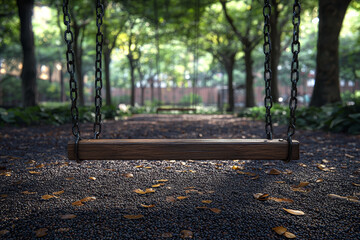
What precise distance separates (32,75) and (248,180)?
8.36 m

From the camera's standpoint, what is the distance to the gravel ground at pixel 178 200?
1874mm

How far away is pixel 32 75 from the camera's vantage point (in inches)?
364

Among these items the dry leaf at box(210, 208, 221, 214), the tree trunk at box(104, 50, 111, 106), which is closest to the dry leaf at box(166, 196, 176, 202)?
the dry leaf at box(210, 208, 221, 214)

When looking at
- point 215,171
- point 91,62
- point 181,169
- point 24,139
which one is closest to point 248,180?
point 215,171

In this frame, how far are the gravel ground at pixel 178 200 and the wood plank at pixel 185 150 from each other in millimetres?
386

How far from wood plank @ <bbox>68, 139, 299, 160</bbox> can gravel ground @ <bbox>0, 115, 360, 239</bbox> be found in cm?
39

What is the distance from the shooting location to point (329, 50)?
26.4 ft

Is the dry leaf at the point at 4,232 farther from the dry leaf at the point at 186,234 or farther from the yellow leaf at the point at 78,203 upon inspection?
the dry leaf at the point at 186,234

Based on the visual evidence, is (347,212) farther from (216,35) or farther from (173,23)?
(216,35)

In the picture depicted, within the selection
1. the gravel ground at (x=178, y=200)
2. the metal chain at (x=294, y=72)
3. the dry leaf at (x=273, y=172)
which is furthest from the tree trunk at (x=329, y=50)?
the metal chain at (x=294, y=72)

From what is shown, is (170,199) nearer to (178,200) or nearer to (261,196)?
(178,200)

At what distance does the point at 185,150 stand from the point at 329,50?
738 cm

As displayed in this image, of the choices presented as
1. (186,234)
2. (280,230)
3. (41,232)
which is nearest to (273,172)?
(280,230)

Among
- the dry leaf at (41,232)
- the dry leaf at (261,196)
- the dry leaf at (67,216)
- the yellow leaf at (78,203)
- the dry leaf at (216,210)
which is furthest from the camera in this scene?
the dry leaf at (261,196)
